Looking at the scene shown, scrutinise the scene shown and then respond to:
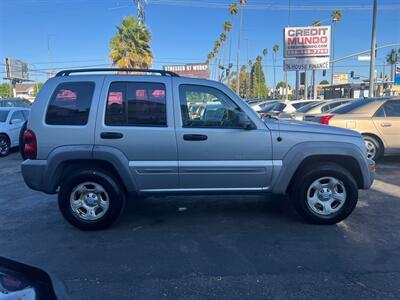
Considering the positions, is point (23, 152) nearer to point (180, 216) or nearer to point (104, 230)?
point (104, 230)

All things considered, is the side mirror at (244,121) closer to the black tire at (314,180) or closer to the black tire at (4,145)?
the black tire at (314,180)

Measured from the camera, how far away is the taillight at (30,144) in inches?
165

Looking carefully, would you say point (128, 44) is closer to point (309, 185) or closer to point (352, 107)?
point (352, 107)

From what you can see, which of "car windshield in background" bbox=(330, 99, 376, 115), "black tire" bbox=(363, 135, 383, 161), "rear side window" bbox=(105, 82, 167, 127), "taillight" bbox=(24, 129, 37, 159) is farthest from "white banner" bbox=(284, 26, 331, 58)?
"taillight" bbox=(24, 129, 37, 159)

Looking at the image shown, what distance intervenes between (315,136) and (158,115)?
2025 mm

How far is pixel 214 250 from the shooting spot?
151 inches

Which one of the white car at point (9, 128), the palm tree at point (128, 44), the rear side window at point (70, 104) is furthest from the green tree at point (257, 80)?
the rear side window at point (70, 104)

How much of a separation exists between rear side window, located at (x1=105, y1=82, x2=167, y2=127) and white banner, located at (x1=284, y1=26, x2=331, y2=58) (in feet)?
79.9

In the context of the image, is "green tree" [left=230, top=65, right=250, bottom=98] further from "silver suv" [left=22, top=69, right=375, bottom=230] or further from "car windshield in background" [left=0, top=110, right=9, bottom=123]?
"silver suv" [left=22, top=69, right=375, bottom=230]

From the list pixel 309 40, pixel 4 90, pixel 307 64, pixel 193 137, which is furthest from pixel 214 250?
pixel 4 90

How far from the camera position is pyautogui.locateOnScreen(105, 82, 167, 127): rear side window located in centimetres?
424

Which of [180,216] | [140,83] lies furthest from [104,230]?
[140,83]

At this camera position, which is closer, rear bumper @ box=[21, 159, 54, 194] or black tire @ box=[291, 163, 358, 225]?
rear bumper @ box=[21, 159, 54, 194]

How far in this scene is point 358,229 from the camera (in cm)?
439
